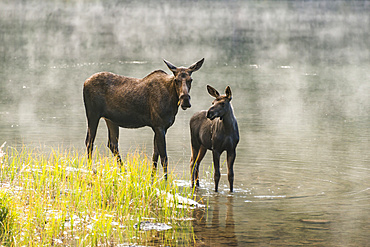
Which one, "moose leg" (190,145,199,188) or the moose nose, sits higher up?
the moose nose

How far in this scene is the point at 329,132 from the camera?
78.2ft

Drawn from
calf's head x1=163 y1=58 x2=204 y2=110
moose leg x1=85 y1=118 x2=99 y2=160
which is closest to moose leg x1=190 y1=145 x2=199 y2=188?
calf's head x1=163 y1=58 x2=204 y2=110

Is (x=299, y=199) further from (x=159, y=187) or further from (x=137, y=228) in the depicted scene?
(x=137, y=228)

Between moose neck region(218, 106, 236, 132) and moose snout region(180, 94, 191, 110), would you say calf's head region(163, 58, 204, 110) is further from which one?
moose neck region(218, 106, 236, 132)

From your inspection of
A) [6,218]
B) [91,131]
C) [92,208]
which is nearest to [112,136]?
[91,131]

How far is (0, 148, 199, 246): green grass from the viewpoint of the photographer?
7.98 metres

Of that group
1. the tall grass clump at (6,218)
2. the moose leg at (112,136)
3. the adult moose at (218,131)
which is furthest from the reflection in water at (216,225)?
the moose leg at (112,136)

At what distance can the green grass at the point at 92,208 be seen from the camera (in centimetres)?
798

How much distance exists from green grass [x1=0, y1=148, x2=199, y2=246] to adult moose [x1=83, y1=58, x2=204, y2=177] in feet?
2.95

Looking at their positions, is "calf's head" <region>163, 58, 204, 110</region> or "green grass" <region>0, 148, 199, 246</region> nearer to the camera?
"green grass" <region>0, 148, 199, 246</region>

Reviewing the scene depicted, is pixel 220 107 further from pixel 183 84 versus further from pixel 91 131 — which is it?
pixel 91 131

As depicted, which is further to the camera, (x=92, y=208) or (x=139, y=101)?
(x=139, y=101)

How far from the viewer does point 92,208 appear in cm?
908

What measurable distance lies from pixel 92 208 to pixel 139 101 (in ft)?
9.89
